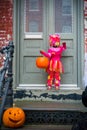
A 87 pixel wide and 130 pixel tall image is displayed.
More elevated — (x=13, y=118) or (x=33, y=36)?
(x=33, y=36)

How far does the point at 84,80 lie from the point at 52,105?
106 centimetres

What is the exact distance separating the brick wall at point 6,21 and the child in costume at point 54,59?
33.3 inches

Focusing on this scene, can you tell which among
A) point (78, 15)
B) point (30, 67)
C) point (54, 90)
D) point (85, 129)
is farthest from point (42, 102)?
point (85, 129)

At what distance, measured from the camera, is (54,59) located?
23.8 feet

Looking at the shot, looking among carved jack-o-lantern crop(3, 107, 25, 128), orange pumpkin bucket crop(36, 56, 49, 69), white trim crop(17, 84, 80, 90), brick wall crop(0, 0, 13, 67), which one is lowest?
carved jack-o-lantern crop(3, 107, 25, 128)

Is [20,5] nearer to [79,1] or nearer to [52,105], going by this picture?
[79,1]

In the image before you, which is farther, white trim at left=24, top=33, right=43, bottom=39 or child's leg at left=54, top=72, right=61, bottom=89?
white trim at left=24, top=33, right=43, bottom=39

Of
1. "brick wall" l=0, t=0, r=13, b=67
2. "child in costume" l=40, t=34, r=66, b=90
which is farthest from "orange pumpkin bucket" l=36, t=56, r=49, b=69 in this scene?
"brick wall" l=0, t=0, r=13, b=67

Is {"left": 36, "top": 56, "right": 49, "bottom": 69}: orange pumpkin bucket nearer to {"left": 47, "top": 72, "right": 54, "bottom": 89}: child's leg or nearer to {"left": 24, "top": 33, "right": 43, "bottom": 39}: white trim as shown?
{"left": 47, "top": 72, "right": 54, "bottom": 89}: child's leg

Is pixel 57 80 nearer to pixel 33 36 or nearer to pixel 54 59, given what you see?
pixel 54 59

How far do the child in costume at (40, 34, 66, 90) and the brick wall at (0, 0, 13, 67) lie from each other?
2.78 feet

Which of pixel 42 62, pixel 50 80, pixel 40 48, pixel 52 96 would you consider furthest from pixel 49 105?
pixel 40 48

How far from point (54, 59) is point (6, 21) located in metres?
1.36

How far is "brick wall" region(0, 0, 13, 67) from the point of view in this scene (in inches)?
296
